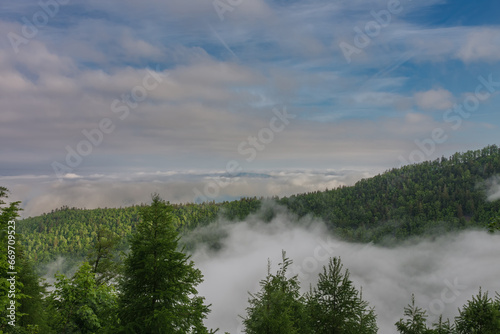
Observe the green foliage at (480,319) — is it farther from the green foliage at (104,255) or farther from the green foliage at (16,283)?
the green foliage at (104,255)

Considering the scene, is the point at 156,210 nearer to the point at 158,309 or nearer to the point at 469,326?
the point at 158,309

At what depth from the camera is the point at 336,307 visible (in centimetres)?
1881

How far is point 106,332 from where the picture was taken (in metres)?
12.7

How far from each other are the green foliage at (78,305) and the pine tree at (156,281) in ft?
36.5

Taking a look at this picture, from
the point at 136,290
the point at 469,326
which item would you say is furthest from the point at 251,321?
the point at 469,326

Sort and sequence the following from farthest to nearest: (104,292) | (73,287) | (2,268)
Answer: (104,292) < (73,287) < (2,268)

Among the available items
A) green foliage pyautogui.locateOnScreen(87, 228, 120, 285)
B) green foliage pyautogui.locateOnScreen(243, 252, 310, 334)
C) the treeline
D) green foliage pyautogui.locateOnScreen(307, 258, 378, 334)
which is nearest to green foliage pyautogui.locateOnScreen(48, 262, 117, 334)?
the treeline

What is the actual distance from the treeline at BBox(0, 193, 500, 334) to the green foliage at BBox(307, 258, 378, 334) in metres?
0.05

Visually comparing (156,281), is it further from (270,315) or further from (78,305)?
(78,305)

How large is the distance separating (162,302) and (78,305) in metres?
13.5

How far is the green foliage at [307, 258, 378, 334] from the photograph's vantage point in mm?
18297

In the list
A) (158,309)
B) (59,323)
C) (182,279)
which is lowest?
(59,323)

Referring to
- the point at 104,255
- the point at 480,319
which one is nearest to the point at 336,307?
the point at 480,319

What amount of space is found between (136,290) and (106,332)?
179cm
